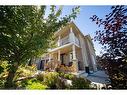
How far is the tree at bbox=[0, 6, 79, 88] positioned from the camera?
11.9 feet

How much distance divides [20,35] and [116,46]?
2281 millimetres

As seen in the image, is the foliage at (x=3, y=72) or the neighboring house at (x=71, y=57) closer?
the foliage at (x=3, y=72)

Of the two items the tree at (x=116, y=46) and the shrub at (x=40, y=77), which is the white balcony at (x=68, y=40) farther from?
the tree at (x=116, y=46)

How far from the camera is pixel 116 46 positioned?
8.99ft

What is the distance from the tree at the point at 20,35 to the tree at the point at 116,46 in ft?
4.70

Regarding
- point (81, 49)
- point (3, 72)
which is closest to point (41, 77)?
point (3, 72)

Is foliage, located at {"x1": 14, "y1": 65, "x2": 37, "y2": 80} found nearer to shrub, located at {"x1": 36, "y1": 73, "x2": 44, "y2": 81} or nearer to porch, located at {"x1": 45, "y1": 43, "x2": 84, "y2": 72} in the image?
shrub, located at {"x1": 36, "y1": 73, "x2": 44, "y2": 81}

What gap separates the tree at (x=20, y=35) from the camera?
3.63 metres

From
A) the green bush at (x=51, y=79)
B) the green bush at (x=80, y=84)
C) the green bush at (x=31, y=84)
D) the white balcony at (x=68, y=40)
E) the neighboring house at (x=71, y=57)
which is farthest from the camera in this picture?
the white balcony at (x=68, y=40)

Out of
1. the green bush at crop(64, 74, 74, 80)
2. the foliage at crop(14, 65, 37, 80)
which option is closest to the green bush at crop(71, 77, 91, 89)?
the green bush at crop(64, 74, 74, 80)

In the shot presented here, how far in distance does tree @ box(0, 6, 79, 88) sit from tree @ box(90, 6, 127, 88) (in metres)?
1.43

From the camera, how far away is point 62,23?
4.09 meters

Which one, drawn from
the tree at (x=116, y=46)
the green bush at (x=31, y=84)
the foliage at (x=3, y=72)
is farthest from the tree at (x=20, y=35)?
the tree at (x=116, y=46)
